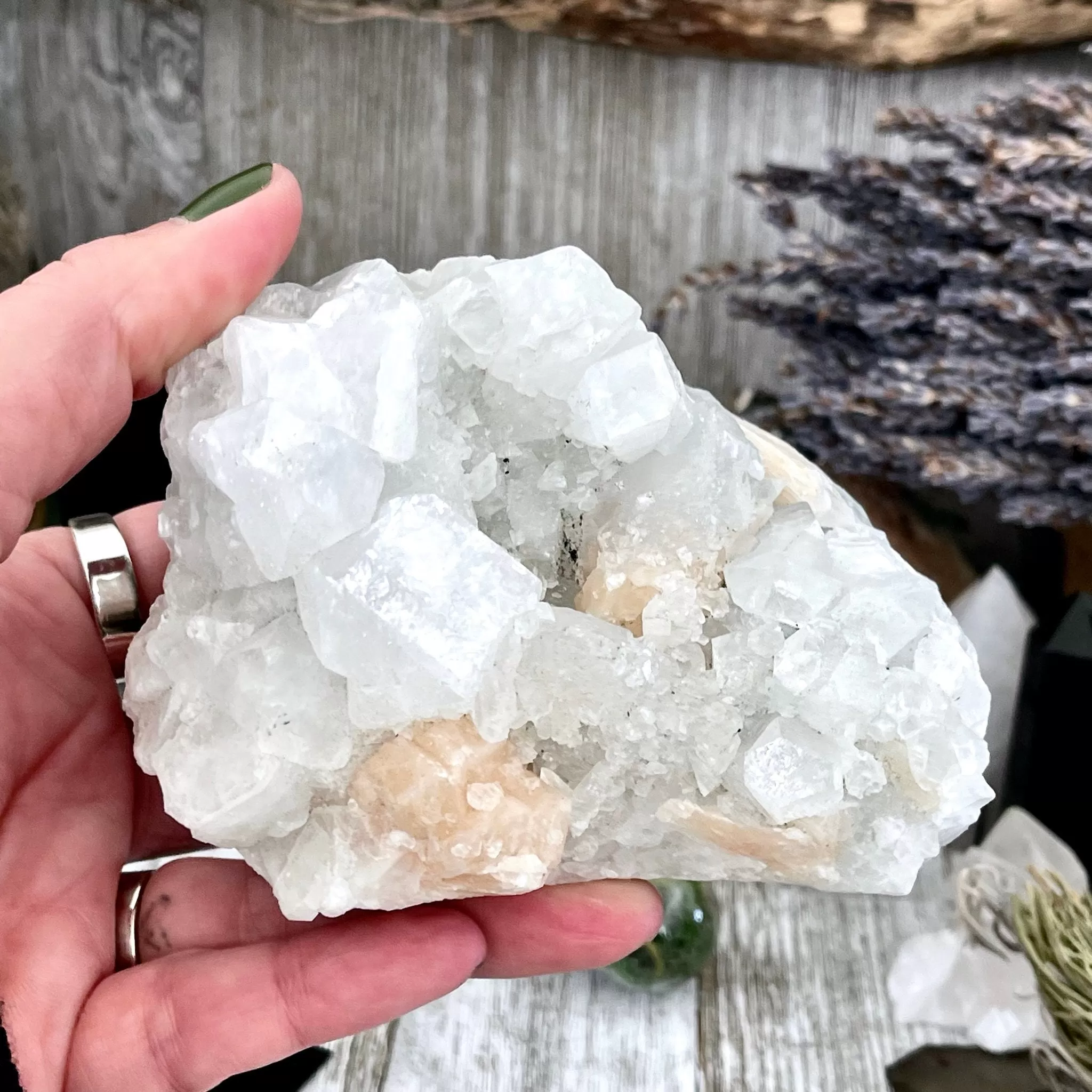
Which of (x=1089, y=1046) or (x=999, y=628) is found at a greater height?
(x=999, y=628)

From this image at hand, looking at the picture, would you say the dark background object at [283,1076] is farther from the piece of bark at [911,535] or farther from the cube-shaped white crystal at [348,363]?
the piece of bark at [911,535]

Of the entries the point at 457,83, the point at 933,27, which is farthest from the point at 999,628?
→ the point at 457,83

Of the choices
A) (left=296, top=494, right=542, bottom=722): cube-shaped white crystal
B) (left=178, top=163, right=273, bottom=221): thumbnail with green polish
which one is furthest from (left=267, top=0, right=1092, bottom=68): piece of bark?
(left=296, top=494, right=542, bottom=722): cube-shaped white crystal

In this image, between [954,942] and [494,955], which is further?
[954,942]

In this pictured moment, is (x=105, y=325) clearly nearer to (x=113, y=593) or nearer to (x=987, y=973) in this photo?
(x=113, y=593)

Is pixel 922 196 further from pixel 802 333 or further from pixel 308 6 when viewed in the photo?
pixel 308 6

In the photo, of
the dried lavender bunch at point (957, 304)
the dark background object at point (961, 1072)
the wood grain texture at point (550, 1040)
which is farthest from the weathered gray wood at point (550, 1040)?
the dried lavender bunch at point (957, 304)

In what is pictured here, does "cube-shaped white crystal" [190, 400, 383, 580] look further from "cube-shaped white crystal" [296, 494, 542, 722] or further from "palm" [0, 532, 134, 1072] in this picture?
"palm" [0, 532, 134, 1072]
